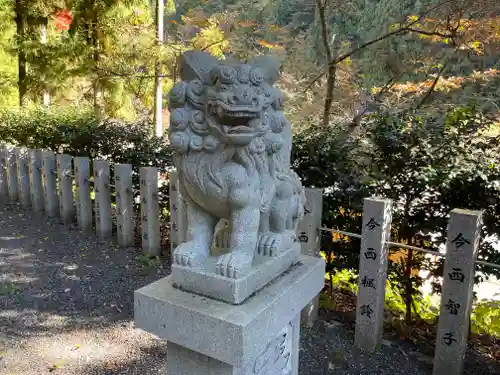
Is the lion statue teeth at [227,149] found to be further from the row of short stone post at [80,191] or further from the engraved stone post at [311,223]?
the row of short stone post at [80,191]

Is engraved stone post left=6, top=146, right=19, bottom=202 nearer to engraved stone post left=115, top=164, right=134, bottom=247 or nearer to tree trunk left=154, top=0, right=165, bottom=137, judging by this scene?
→ tree trunk left=154, top=0, right=165, bottom=137

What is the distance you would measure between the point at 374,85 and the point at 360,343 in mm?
5064

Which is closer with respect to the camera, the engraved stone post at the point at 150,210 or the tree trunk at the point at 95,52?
the engraved stone post at the point at 150,210

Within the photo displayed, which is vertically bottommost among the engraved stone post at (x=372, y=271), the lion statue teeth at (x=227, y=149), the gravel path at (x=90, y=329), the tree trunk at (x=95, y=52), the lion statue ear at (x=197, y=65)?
the gravel path at (x=90, y=329)

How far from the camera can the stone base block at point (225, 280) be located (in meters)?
2.05

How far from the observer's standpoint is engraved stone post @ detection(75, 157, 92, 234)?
6.05 metres

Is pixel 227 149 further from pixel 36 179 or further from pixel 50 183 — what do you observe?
pixel 36 179

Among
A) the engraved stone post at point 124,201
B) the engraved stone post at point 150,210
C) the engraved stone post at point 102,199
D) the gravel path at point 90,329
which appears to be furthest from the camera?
the engraved stone post at point 102,199

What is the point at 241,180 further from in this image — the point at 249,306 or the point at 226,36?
the point at 226,36

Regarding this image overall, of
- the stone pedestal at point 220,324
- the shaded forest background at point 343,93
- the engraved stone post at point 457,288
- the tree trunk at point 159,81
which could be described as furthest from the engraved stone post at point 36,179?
the engraved stone post at point 457,288

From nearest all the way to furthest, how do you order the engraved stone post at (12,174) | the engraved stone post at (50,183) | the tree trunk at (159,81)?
the engraved stone post at (50,183)
the engraved stone post at (12,174)
the tree trunk at (159,81)

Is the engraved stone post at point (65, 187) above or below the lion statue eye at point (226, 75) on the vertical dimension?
below

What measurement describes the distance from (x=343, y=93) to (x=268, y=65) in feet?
15.2

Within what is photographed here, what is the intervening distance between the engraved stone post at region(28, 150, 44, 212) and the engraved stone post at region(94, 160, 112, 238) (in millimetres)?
1619
